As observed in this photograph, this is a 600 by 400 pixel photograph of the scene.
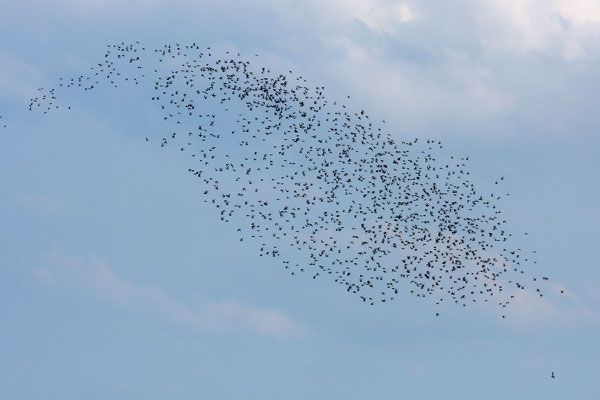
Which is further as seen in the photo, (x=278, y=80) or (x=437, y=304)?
(x=278, y=80)

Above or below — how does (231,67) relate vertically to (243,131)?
above

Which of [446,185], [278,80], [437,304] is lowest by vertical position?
[437,304]

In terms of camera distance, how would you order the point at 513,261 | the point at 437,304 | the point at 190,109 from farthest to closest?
the point at 190,109, the point at 513,261, the point at 437,304

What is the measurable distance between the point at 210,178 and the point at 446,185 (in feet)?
87.6

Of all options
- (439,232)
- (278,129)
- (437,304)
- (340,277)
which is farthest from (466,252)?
(278,129)

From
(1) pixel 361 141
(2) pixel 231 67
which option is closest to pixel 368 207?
(1) pixel 361 141

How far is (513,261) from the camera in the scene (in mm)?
76812

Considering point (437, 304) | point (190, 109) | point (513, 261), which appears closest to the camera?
point (437, 304)

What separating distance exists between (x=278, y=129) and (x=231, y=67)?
10154mm

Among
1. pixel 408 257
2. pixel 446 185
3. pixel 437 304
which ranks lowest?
pixel 437 304

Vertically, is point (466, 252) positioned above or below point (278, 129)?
below

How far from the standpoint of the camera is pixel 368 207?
78688 millimetres

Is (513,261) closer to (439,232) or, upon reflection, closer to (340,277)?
(439,232)

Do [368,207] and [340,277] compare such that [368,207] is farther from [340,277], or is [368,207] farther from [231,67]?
[231,67]
